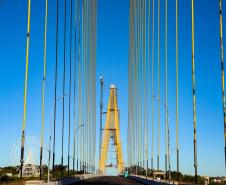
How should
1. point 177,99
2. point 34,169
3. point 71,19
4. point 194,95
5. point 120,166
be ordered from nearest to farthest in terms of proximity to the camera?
point 194,95
point 177,99
point 71,19
point 34,169
point 120,166

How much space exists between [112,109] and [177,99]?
261 feet

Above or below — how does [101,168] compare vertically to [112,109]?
below

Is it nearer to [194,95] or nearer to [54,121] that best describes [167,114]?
[54,121]

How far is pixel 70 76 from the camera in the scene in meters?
62.3

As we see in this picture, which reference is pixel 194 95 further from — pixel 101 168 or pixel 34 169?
pixel 101 168

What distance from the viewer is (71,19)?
58000 mm

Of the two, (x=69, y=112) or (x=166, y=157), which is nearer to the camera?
(x=166, y=157)

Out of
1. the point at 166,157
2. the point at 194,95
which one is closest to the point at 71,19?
the point at 166,157

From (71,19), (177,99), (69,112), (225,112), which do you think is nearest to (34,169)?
(69,112)

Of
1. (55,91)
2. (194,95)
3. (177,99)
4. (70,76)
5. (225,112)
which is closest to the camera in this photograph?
(225,112)

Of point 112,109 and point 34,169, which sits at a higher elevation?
point 112,109

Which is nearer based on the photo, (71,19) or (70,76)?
(71,19)

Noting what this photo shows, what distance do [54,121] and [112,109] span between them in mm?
69305

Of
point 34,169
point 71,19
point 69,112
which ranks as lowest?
point 34,169
